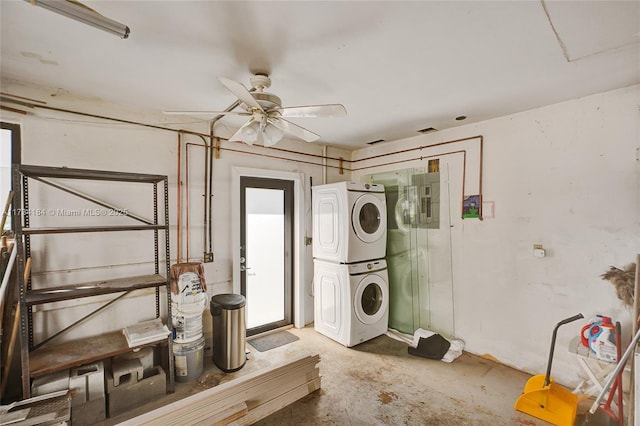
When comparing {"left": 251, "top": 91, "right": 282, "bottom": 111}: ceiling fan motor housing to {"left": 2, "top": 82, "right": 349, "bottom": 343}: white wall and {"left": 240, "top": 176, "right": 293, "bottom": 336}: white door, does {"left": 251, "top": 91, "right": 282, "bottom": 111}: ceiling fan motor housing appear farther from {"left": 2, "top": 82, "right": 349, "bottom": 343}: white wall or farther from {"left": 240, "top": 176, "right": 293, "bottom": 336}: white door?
{"left": 240, "top": 176, "right": 293, "bottom": 336}: white door

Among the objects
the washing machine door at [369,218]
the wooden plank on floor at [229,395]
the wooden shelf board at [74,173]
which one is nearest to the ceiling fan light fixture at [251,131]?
the wooden shelf board at [74,173]

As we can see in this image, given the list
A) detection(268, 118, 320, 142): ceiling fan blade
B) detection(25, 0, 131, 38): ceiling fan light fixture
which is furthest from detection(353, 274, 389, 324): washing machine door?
detection(25, 0, 131, 38): ceiling fan light fixture

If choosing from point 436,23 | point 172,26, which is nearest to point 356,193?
point 436,23

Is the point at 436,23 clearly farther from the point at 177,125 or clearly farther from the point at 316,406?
the point at 316,406

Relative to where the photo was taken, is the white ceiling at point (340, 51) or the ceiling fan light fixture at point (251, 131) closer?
the white ceiling at point (340, 51)

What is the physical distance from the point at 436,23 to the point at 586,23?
737 mm

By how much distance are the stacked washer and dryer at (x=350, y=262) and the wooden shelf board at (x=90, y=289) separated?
1.75 m

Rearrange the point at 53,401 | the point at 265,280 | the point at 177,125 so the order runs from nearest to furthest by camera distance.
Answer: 1. the point at 53,401
2. the point at 177,125
3. the point at 265,280

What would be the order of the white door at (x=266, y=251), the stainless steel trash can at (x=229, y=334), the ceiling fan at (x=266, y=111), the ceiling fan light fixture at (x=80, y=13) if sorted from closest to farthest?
1. the ceiling fan light fixture at (x=80, y=13)
2. the ceiling fan at (x=266, y=111)
3. the stainless steel trash can at (x=229, y=334)
4. the white door at (x=266, y=251)

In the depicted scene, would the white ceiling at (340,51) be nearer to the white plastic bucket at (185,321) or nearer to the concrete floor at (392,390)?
the white plastic bucket at (185,321)

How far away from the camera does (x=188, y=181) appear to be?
2.88 meters

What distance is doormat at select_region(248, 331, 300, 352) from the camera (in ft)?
10.6

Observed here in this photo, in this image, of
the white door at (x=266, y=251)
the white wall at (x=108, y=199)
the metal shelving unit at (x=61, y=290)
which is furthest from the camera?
the white door at (x=266, y=251)

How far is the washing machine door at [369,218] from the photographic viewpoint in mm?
3275
